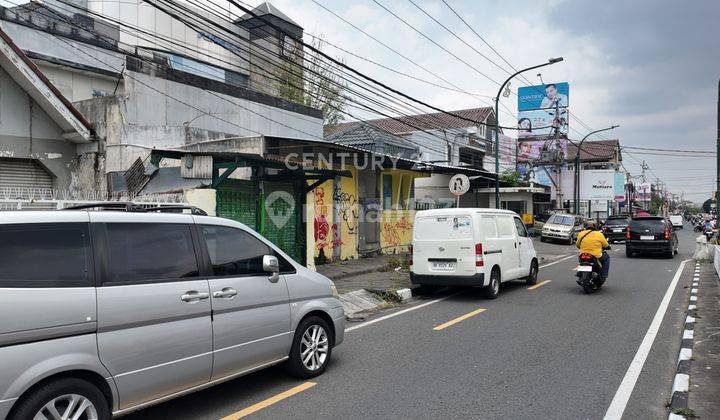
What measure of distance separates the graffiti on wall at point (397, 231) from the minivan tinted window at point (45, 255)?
15.8 m

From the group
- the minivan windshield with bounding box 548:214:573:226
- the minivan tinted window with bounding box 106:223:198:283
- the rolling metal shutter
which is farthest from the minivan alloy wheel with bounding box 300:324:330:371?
the minivan windshield with bounding box 548:214:573:226

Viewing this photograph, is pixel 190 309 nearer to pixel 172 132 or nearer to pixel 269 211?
pixel 269 211

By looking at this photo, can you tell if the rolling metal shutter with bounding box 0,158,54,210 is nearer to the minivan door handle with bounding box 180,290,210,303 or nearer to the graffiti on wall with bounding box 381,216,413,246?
the minivan door handle with bounding box 180,290,210,303

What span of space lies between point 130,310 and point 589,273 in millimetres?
10163

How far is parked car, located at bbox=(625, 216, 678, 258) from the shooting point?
65.8 feet

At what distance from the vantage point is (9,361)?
3211mm

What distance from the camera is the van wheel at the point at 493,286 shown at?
10.7 m

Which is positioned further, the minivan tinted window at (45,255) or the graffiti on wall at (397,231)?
the graffiti on wall at (397,231)

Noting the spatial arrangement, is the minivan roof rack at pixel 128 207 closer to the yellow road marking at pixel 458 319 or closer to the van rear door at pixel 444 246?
the yellow road marking at pixel 458 319

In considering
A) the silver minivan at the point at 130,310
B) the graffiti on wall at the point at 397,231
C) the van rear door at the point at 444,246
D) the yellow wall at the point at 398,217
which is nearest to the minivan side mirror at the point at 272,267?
the silver minivan at the point at 130,310

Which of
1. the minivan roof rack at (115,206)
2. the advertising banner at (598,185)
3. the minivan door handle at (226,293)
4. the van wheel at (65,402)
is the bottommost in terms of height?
the van wheel at (65,402)

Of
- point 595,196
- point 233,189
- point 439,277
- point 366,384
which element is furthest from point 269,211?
point 595,196

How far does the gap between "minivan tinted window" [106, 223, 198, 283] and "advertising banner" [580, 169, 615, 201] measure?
52.0 m

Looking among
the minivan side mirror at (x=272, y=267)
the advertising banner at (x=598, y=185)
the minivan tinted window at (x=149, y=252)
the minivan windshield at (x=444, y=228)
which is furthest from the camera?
the advertising banner at (x=598, y=185)
